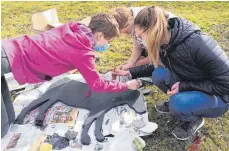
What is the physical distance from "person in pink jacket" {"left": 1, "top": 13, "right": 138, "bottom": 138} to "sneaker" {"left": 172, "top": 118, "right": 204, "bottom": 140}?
67cm

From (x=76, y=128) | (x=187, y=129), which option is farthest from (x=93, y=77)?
(x=187, y=129)

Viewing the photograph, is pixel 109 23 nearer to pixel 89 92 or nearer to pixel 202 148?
pixel 89 92

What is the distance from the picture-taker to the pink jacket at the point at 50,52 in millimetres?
2080

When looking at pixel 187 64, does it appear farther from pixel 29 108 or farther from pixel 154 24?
pixel 29 108

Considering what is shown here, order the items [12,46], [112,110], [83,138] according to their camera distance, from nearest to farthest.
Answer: [12,46], [83,138], [112,110]

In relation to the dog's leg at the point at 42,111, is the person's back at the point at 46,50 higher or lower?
higher

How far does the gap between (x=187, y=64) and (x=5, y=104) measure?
4.04 ft

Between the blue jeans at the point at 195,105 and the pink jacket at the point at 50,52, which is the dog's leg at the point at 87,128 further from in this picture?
the blue jeans at the point at 195,105

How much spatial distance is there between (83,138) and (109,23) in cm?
76

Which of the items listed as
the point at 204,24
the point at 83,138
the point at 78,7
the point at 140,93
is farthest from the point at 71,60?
the point at 78,7

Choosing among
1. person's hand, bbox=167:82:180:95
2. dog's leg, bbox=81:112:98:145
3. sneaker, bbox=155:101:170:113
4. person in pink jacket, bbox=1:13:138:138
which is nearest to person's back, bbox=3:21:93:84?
person in pink jacket, bbox=1:13:138:138

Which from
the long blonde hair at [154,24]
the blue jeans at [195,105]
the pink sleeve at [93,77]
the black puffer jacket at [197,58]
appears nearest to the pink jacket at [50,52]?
the pink sleeve at [93,77]

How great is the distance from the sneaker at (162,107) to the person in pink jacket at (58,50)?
2.02 feet

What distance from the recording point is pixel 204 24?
3924 mm
